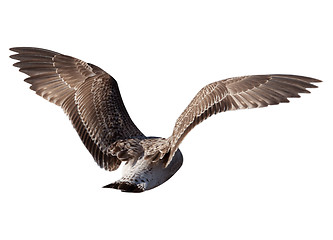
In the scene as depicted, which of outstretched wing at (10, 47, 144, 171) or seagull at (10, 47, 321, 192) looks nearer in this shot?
seagull at (10, 47, 321, 192)

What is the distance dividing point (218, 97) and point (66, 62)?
2659mm

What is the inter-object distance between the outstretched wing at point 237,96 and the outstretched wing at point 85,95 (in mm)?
915

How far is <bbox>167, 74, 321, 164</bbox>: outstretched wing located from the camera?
30.3 ft

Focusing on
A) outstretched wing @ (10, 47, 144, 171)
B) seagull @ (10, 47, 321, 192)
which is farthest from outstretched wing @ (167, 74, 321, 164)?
outstretched wing @ (10, 47, 144, 171)

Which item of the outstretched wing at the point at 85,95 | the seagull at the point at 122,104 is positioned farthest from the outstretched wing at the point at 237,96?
the outstretched wing at the point at 85,95

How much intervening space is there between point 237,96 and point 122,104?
184cm

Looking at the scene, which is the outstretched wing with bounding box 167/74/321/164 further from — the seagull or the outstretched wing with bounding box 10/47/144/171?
the outstretched wing with bounding box 10/47/144/171

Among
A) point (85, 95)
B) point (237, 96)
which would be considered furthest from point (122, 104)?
point (237, 96)

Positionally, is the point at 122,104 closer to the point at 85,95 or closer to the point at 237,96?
the point at 85,95

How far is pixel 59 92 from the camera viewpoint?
10.5 m

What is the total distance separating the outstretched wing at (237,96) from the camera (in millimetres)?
9234

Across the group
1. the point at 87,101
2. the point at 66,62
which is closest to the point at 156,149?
the point at 87,101

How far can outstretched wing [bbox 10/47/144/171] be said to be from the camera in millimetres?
9945

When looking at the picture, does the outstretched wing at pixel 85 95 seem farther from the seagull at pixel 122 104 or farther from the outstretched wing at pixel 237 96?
the outstretched wing at pixel 237 96
